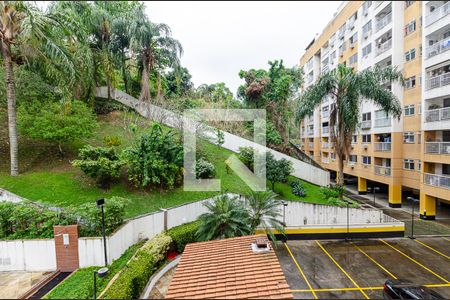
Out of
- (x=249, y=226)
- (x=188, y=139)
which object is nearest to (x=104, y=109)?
(x=188, y=139)

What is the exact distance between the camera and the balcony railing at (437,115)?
17.4 metres

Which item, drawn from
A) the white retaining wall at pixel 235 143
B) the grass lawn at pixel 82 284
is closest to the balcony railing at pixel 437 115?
the white retaining wall at pixel 235 143

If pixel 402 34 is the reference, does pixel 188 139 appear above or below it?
below

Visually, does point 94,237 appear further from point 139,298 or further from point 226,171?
point 226,171

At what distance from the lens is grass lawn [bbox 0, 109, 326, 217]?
44.9 ft

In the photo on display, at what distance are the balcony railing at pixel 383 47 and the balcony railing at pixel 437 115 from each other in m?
8.39

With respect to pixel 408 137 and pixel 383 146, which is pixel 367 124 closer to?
pixel 383 146

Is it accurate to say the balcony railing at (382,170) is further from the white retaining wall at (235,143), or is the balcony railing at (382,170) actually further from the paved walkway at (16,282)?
the paved walkway at (16,282)

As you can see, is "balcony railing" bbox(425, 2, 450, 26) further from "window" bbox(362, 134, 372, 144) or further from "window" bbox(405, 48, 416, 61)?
"window" bbox(362, 134, 372, 144)

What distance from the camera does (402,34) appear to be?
74.4ft

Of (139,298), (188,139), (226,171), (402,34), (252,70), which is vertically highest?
(402,34)

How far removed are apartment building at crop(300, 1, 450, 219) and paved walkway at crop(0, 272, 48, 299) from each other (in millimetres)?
19617

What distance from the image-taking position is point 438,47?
18234mm

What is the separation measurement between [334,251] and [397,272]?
10.2 ft
